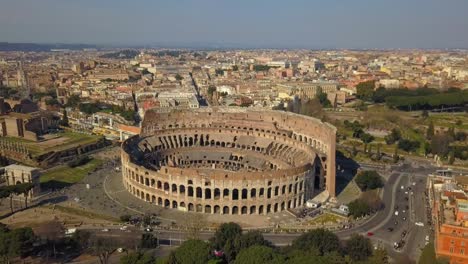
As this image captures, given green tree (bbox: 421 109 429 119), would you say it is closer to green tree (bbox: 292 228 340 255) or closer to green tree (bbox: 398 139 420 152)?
green tree (bbox: 398 139 420 152)

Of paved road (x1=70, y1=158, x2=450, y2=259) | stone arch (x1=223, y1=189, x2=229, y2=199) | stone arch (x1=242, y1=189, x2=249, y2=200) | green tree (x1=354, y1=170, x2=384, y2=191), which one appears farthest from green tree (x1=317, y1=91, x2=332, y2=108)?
stone arch (x1=223, y1=189, x2=229, y2=199)

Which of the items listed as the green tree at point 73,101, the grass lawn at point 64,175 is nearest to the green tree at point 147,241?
the grass lawn at point 64,175

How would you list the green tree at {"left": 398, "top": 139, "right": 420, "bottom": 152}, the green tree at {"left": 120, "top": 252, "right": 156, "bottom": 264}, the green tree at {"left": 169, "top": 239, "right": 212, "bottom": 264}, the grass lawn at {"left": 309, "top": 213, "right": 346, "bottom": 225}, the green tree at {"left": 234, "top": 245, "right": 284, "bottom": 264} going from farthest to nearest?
1. the green tree at {"left": 398, "top": 139, "right": 420, "bottom": 152}
2. the grass lawn at {"left": 309, "top": 213, "right": 346, "bottom": 225}
3. the green tree at {"left": 169, "top": 239, "right": 212, "bottom": 264}
4. the green tree at {"left": 120, "top": 252, "right": 156, "bottom": 264}
5. the green tree at {"left": 234, "top": 245, "right": 284, "bottom": 264}

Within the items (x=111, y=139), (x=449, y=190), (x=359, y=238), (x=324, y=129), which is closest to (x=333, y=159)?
(x=324, y=129)

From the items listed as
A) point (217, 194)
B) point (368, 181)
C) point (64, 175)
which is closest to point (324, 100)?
point (368, 181)

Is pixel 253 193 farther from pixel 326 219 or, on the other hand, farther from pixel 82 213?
pixel 82 213

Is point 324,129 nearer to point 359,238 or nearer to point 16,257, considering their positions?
point 359,238
